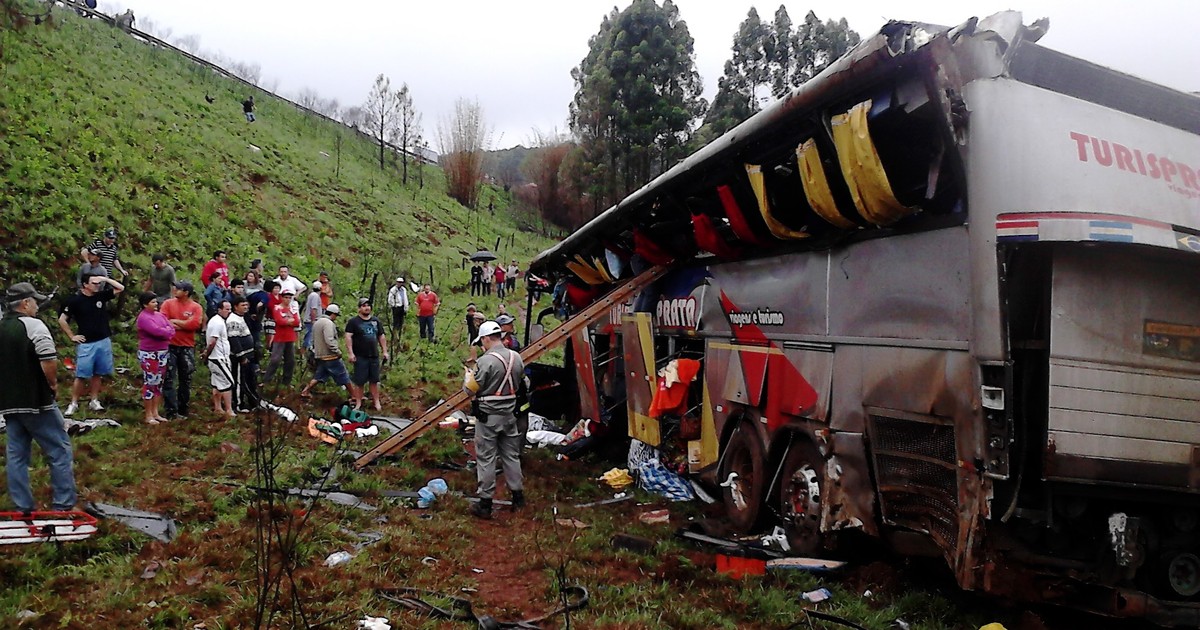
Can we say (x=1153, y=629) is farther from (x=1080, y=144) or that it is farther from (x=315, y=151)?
(x=315, y=151)

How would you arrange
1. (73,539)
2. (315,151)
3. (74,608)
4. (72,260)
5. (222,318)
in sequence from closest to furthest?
(74,608) < (73,539) < (222,318) < (72,260) < (315,151)

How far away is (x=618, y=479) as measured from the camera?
340 inches

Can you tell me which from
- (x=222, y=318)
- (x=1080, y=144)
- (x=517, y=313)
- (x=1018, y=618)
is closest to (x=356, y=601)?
(x=1018, y=618)

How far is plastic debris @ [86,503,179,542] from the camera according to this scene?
18.5ft

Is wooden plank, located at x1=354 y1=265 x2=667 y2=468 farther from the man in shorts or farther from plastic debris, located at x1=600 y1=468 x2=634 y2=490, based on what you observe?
the man in shorts

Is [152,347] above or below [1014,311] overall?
below

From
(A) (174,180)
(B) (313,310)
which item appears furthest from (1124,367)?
(A) (174,180)

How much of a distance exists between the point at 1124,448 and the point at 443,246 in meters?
28.1

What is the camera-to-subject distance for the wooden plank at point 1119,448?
395 cm

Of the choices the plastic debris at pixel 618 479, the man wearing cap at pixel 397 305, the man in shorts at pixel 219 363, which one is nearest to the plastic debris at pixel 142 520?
the man in shorts at pixel 219 363

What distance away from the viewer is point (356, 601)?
4547 mm

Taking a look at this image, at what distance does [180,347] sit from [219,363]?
0.52 meters

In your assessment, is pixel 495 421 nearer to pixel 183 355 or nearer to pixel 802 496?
pixel 802 496

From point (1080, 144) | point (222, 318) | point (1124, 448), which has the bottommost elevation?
point (1124, 448)
